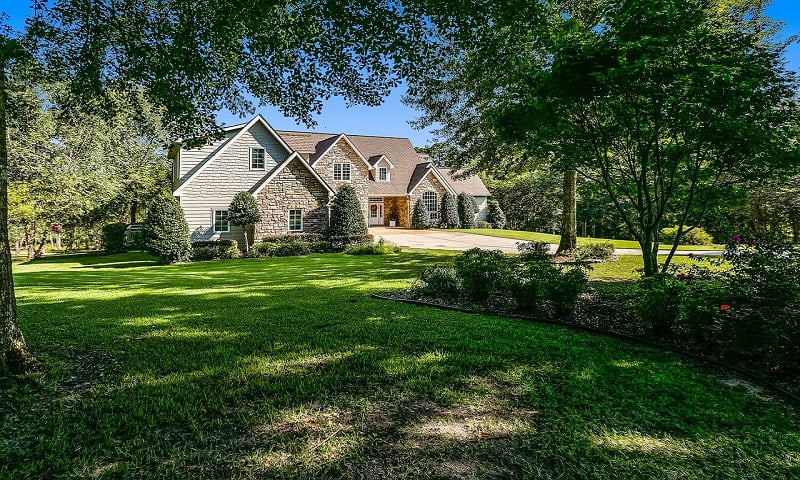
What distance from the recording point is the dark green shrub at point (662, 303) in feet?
16.6

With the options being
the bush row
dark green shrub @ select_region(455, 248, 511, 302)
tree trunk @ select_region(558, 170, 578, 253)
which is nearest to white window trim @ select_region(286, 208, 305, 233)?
tree trunk @ select_region(558, 170, 578, 253)

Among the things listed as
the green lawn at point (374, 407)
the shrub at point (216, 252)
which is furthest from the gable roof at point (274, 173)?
the green lawn at point (374, 407)

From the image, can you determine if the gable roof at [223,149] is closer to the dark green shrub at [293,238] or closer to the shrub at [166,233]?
the shrub at [166,233]

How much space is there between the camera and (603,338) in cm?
518

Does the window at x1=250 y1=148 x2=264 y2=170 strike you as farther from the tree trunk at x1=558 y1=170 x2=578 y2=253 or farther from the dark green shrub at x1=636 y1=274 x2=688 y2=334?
the dark green shrub at x1=636 y1=274 x2=688 y2=334

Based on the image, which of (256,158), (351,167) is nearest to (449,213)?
(351,167)

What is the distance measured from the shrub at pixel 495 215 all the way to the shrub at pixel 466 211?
3242 millimetres

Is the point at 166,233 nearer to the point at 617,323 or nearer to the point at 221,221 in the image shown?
the point at 221,221

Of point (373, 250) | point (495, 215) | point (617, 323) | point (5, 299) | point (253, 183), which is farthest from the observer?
point (495, 215)

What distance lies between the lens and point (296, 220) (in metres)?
21.0

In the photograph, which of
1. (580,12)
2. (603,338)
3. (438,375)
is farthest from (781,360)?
(580,12)

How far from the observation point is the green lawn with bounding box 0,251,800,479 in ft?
8.07

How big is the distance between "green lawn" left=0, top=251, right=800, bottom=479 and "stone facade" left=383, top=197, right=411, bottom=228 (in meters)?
26.7

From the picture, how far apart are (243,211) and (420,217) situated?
15637mm
